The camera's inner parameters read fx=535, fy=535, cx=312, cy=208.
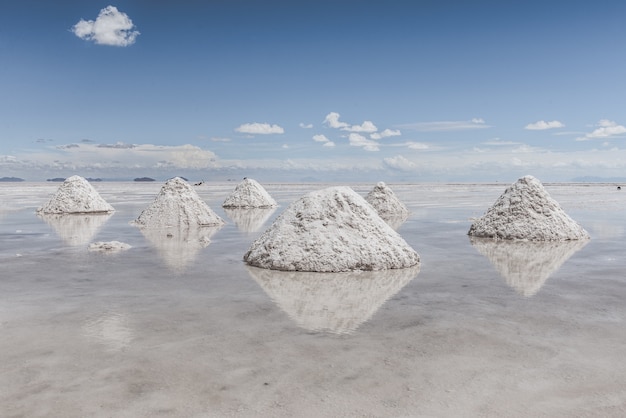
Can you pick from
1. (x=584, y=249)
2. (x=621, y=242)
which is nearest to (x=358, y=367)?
(x=584, y=249)

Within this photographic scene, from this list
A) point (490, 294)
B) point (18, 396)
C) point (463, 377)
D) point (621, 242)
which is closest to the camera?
point (18, 396)

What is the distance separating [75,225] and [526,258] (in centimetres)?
1376

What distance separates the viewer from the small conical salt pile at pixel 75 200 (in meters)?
22.6

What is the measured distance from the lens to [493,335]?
5281 millimetres

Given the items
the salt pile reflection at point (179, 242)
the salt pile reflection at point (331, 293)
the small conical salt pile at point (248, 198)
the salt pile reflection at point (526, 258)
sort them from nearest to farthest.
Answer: the salt pile reflection at point (331, 293) → the salt pile reflection at point (526, 258) → the salt pile reflection at point (179, 242) → the small conical salt pile at point (248, 198)

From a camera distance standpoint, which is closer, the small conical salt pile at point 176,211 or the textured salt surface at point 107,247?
the textured salt surface at point 107,247

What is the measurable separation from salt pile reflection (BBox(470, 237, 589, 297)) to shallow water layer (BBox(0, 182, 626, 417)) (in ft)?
0.25

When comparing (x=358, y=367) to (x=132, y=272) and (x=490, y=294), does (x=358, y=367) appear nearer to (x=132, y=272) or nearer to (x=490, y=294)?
(x=490, y=294)

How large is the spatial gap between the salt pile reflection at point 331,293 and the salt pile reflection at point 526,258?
5.17ft

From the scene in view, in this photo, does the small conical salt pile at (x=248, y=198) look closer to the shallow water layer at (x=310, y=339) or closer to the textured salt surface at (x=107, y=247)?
the textured salt surface at (x=107, y=247)

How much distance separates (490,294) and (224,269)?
433 centimetres

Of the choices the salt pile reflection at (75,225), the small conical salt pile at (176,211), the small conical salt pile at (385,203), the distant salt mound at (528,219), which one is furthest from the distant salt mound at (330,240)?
the small conical salt pile at (385,203)

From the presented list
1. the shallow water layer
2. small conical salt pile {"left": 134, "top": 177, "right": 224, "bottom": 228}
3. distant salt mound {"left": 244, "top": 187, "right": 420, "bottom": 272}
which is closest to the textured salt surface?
the shallow water layer

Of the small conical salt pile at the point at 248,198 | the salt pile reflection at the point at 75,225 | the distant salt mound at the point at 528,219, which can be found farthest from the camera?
the small conical salt pile at the point at 248,198
